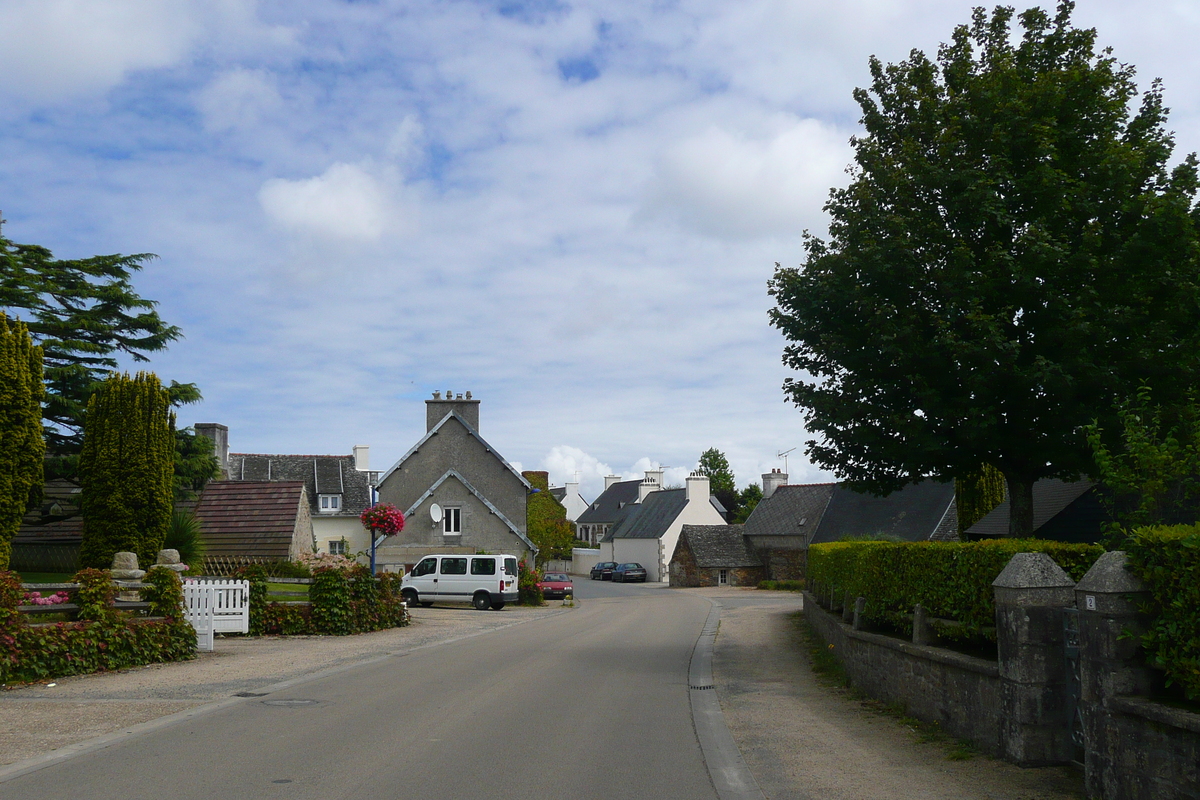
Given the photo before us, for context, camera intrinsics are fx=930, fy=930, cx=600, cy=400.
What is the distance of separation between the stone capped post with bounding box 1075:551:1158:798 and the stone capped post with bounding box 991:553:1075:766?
0.71 metres

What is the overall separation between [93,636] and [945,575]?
11.9m

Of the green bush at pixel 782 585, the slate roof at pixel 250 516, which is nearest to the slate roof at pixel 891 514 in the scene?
the green bush at pixel 782 585

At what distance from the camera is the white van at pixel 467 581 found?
3241 cm

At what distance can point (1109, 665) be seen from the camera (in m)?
6.45

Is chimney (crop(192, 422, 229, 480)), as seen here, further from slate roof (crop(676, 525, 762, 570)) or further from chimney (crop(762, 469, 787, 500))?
chimney (crop(762, 469, 787, 500))

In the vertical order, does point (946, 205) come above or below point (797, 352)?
above

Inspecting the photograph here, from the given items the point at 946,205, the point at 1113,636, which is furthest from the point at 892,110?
the point at 1113,636

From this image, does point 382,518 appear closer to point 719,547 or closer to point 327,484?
point 327,484

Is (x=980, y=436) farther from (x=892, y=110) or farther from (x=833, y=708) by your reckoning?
(x=892, y=110)

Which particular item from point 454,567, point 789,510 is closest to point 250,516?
point 454,567

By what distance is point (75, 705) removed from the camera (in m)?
10.9

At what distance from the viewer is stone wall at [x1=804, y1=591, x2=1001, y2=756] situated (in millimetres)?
8203

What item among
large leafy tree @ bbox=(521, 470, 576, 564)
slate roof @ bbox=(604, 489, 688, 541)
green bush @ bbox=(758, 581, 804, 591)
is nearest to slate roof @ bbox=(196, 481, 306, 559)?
green bush @ bbox=(758, 581, 804, 591)

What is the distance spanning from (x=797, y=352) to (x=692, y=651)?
22.4 ft
